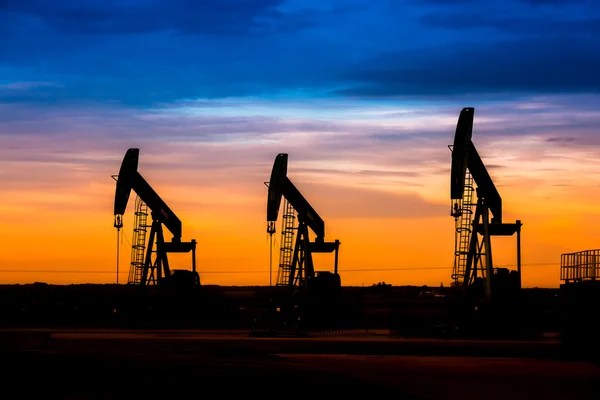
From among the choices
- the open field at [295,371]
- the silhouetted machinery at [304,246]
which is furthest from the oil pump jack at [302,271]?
the open field at [295,371]

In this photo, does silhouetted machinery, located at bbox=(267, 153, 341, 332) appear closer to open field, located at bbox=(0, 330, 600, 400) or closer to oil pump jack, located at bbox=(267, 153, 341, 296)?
oil pump jack, located at bbox=(267, 153, 341, 296)

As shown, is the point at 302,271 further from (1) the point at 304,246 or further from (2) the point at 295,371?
(2) the point at 295,371

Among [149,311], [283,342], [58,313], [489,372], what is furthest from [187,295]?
[489,372]

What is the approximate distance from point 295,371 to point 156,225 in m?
43.9

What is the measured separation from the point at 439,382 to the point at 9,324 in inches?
1589

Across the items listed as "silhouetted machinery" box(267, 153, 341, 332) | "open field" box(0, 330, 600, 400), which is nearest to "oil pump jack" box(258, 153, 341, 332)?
"silhouetted machinery" box(267, 153, 341, 332)

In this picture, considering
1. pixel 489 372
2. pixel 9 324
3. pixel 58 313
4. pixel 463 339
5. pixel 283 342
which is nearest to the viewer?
pixel 489 372

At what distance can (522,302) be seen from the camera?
57.3 m

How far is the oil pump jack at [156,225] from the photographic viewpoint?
221 feet

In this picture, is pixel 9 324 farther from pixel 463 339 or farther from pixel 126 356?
pixel 126 356

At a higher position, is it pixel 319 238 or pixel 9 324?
pixel 319 238

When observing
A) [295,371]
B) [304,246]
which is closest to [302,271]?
[304,246]

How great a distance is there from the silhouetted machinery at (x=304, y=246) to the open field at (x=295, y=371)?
19.5 meters

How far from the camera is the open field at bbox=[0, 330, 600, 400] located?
1078 inches
